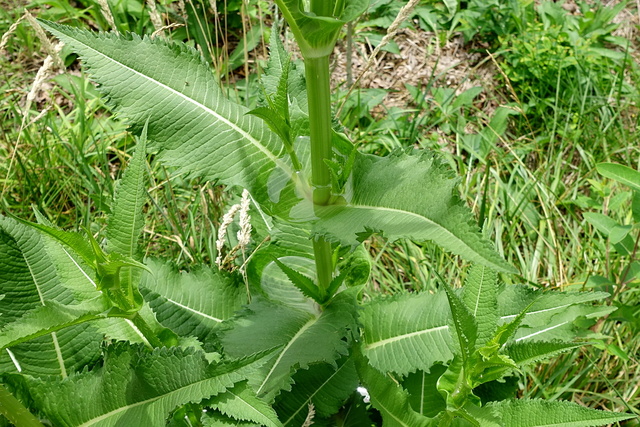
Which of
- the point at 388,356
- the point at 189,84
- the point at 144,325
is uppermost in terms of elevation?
the point at 189,84

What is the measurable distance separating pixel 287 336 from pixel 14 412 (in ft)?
2.01

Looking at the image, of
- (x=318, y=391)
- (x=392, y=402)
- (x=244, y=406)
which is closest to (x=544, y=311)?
(x=392, y=402)

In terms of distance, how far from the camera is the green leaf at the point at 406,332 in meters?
1.59

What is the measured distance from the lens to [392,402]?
57.4 inches

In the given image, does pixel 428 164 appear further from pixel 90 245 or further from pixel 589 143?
pixel 589 143

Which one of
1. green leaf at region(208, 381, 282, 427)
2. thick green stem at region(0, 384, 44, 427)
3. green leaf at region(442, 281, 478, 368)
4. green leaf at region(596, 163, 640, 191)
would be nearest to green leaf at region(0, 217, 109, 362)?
thick green stem at region(0, 384, 44, 427)

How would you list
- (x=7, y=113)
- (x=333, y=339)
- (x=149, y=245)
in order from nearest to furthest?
(x=333, y=339) → (x=149, y=245) → (x=7, y=113)

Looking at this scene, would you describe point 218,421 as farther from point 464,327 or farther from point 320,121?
point 320,121

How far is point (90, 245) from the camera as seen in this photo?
115 cm

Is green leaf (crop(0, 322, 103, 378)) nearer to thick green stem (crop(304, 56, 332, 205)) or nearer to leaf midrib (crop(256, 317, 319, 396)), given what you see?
leaf midrib (crop(256, 317, 319, 396))

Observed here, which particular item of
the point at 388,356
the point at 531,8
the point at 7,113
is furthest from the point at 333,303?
the point at 531,8

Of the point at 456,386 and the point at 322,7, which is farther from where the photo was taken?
the point at 456,386

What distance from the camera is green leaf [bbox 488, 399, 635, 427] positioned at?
136 cm

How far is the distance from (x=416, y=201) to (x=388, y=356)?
60 centimetres
